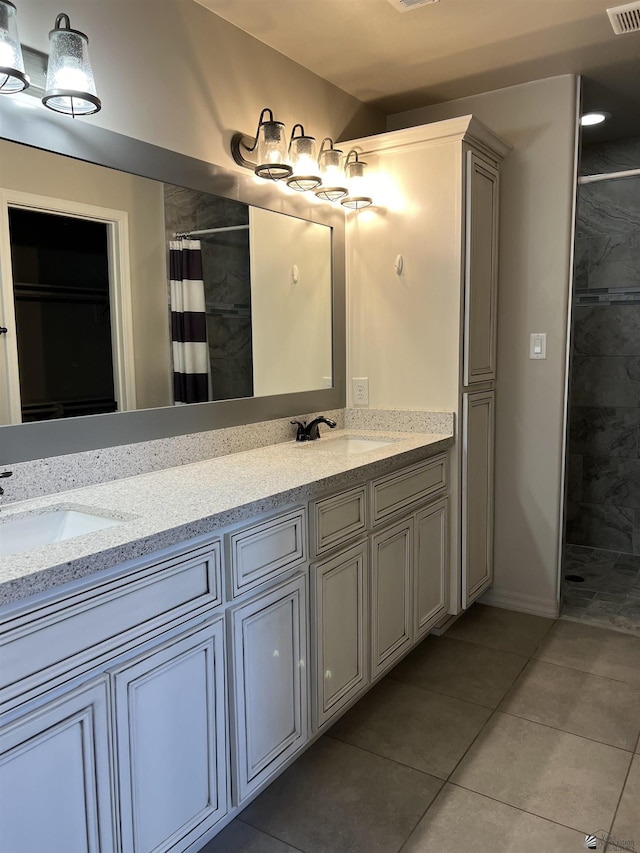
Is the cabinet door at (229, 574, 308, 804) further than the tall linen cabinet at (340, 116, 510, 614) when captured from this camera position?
No

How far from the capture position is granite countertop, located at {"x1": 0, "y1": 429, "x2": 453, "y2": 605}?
1.16m

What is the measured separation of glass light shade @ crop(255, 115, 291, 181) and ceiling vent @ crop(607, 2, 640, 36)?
1.19m

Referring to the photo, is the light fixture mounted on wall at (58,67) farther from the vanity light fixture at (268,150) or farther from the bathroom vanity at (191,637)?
the bathroom vanity at (191,637)

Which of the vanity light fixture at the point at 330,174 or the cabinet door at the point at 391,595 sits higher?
the vanity light fixture at the point at 330,174

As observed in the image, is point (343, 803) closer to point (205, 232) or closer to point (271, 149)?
point (205, 232)

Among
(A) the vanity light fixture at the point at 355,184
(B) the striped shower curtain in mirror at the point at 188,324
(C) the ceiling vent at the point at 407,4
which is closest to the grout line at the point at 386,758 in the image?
(B) the striped shower curtain in mirror at the point at 188,324

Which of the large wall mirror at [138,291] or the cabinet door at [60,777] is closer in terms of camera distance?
the cabinet door at [60,777]

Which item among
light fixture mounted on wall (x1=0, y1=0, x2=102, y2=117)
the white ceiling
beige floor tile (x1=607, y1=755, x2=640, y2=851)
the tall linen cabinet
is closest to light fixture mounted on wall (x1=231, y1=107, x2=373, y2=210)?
the tall linen cabinet

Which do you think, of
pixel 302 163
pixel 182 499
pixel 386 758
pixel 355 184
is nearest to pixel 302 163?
pixel 302 163

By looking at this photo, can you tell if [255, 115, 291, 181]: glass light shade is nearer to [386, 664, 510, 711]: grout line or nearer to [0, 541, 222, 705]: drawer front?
[0, 541, 222, 705]: drawer front

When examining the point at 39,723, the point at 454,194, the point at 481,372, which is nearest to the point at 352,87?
the point at 454,194

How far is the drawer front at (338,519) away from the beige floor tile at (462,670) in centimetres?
78

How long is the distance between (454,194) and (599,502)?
2264 millimetres

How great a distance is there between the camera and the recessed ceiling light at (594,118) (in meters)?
3.23
